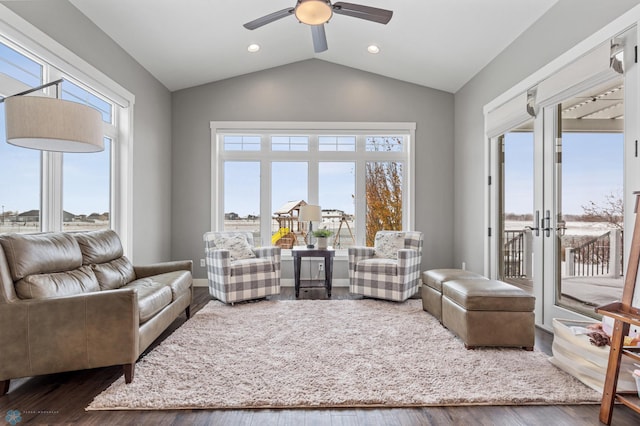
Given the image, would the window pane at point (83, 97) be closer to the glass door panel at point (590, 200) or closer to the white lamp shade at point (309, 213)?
the white lamp shade at point (309, 213)

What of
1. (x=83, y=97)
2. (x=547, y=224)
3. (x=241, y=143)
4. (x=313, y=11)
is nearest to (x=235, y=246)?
(x=241, y=143)

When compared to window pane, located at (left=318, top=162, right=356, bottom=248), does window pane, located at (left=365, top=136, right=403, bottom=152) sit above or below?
above

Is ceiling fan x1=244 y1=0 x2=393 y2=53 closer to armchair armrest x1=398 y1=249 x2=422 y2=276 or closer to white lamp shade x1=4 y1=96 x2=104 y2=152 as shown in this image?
white lamp shade x1=4 y1=96 x2=104 y2=152

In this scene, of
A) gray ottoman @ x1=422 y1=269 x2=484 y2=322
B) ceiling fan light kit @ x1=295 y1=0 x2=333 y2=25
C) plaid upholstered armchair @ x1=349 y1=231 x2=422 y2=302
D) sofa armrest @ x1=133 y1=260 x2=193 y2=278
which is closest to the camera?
ceiling fan light kit @ x1=295 y1=0 x2=333 y2=25

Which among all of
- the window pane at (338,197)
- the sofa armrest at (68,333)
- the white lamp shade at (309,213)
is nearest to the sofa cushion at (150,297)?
the sofa armrest at (68,333)

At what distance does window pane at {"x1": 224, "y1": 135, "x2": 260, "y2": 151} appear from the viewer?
17.4 ft

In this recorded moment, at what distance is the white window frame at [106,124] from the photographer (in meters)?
2.55

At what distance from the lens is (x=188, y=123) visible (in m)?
5.17

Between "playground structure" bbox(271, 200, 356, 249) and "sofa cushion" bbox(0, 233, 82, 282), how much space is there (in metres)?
2.88

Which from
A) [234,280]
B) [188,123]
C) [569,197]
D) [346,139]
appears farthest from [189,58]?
[569,197]

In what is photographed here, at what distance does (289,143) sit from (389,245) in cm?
216

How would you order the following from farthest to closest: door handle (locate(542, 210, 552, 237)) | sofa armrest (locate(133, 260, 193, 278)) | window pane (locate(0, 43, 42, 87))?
sofa armrest (locate(133, 260, 193, 278)), door handle (locate(542, 210, 552, 237)), window pane (locate(0, 43, 42, 87))

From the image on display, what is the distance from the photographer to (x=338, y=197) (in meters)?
5.34

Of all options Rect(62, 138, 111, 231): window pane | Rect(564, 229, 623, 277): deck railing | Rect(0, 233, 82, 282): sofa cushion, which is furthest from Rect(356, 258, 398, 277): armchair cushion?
Rect(62, 138, 111, 231): window pane
